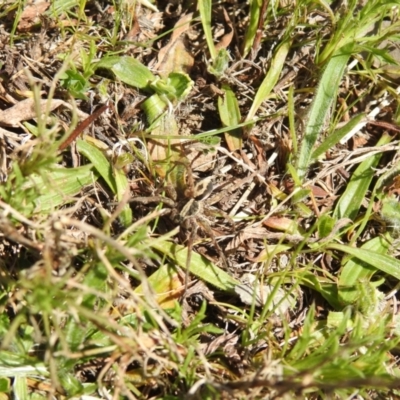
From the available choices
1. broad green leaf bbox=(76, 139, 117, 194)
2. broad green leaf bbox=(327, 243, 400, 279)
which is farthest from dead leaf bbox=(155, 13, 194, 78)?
broad green leaf bbox=(327, 243, 400, 279)

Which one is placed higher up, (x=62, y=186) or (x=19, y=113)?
(x=19, y=113)

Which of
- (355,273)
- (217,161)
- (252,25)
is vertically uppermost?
(252,25)

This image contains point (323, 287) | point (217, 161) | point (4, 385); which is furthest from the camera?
point (217, 161)

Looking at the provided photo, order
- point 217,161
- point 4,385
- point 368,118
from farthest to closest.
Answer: point 368,118 < point 217,161 < point 4,385

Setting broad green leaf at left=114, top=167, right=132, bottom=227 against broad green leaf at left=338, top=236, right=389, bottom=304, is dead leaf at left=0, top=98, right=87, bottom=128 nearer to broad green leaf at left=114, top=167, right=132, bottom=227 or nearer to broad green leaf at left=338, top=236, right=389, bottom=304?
broad green leaf at left=114, top=167, right=132, bottom=227

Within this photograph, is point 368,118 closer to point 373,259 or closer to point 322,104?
point 322,104

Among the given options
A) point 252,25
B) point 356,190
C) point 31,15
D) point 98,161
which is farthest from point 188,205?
point 31,15
